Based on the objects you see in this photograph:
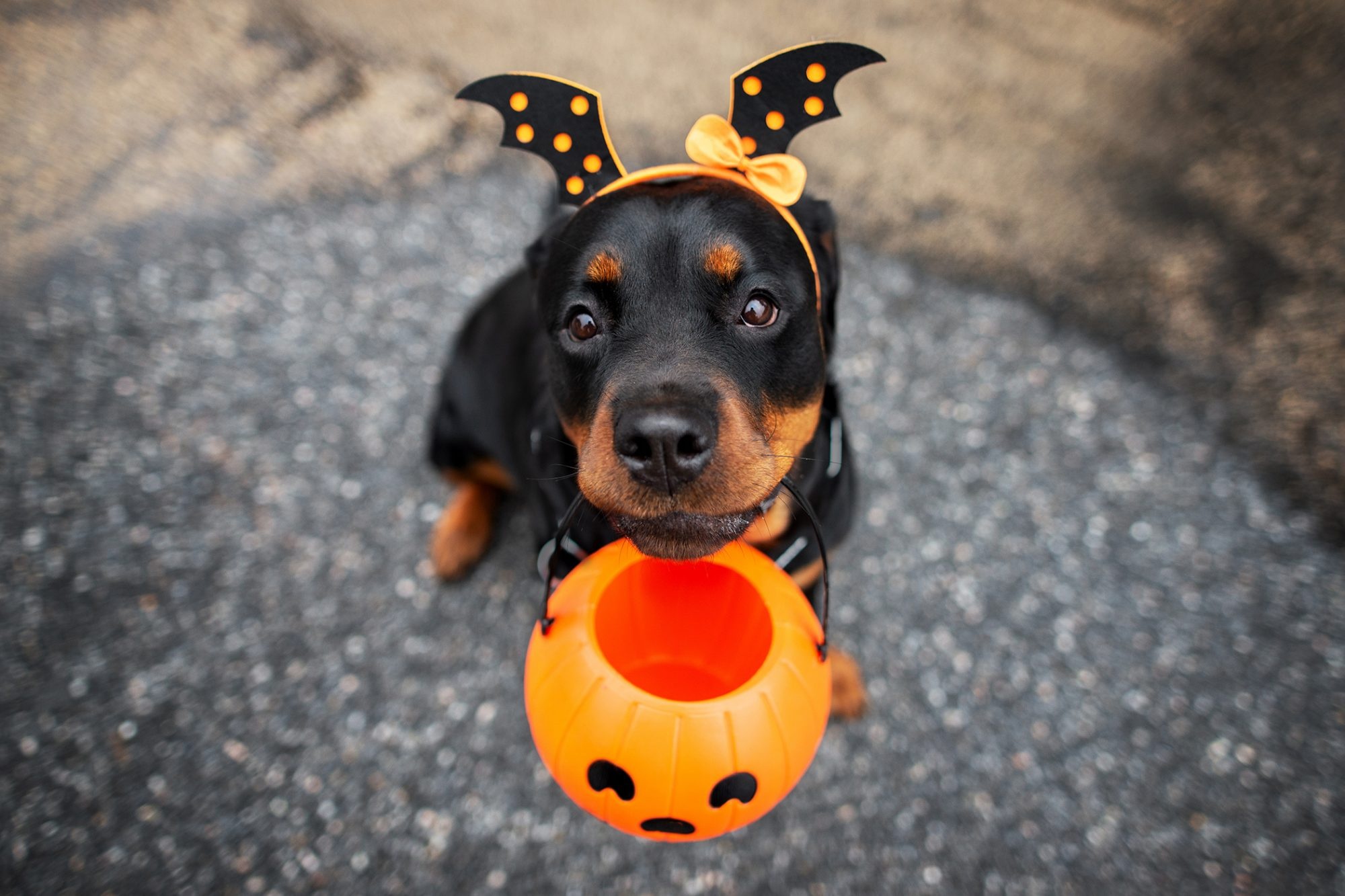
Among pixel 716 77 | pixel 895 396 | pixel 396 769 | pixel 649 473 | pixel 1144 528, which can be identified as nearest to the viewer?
pixel 649 473

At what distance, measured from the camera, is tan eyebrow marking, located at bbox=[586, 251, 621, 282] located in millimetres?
1638

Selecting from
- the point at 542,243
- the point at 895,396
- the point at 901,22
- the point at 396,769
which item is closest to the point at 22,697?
the point at 396,769

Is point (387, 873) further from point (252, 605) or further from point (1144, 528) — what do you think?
point (1144, 528)

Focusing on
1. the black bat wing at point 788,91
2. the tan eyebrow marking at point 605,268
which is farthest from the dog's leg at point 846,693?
the black bat wing at point 788,91

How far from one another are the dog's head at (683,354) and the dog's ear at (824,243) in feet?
0.52

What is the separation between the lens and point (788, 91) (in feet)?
5.51

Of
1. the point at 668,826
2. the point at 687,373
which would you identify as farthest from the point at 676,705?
the point at 687,373

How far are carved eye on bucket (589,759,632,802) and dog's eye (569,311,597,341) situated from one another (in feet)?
2.86

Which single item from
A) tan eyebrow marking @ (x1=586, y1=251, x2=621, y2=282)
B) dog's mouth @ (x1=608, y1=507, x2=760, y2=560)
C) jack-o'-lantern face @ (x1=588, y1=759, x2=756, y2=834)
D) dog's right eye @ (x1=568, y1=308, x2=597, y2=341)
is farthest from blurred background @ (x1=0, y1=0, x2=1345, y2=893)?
tan eyebrow marking @ (x1=586, y1=251, x2=621, y2=282)

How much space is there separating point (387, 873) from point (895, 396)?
97.6 inches

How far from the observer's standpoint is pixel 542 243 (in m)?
1.97

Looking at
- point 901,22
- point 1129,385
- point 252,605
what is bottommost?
point 252,605

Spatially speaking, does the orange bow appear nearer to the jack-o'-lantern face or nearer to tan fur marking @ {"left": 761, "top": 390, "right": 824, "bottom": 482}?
tan fur marking @ {"left": 761, "top": 390, "right": 824, "bottom": 482}

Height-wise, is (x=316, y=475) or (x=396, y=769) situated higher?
(x=316, y=475)
